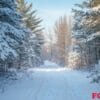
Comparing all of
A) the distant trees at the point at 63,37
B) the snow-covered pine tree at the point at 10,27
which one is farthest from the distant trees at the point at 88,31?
the distant trees at the point at 63,37

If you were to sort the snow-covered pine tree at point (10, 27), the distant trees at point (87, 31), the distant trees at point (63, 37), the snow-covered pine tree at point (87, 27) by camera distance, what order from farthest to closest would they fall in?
the distant trees at point (63, 37) → the distant trees at point (87, 31) → the snow-covered pine tree at point (87, 27) → the snow-covered pine tree at point (10, 27)

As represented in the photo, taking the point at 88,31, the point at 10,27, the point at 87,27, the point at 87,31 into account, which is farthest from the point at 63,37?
the point at 10,27

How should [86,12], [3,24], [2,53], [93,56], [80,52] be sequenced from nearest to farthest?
[2,53] < [3,24] < [86,12] < [93,56] < [80,52]

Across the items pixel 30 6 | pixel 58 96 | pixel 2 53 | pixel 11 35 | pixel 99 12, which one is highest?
pixel 30 6

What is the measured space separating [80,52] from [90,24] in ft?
47.2

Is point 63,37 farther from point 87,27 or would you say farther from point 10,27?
point 10,27

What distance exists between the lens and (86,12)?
18.4 m

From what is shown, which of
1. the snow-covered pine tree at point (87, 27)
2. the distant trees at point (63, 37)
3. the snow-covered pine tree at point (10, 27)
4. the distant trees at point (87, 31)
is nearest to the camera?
the snow-covered pine tree at point (10, 27)

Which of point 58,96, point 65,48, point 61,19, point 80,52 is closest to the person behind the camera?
point 58,96

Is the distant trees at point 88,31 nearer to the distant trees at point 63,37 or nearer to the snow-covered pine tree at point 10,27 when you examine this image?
the snow-covered pine tree at point 10,27

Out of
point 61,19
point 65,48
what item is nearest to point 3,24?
point 65,48

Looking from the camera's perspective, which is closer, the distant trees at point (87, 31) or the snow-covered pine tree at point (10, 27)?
the snow-covered pine tree at point (10, 27)

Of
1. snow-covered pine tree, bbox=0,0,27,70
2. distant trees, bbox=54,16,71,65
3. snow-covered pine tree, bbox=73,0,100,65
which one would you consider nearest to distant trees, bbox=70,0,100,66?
snow-covered pine tree, bbox=73,0,100,65

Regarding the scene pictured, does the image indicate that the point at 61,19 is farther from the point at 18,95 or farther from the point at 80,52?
the point at 18,95
